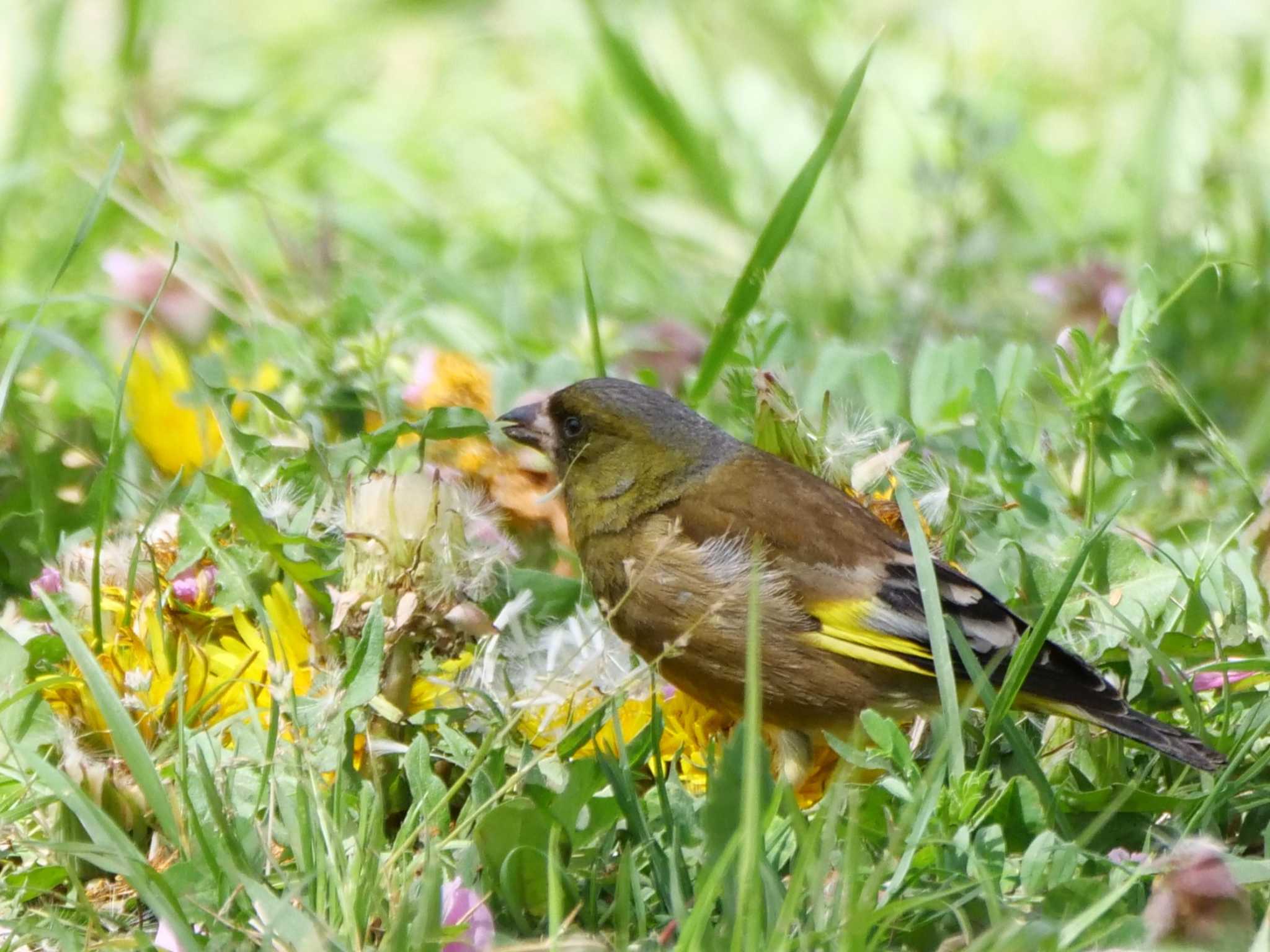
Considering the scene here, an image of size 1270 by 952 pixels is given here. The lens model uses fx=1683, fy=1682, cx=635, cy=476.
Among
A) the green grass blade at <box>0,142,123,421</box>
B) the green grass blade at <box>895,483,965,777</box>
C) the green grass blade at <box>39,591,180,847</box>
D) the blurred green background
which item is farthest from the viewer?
the blurred green background

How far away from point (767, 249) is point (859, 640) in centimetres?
73

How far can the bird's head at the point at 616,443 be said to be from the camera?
2918 millimetres

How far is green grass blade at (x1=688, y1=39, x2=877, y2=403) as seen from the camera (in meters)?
2.84

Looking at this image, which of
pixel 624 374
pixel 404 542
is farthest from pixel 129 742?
pixel 624 374

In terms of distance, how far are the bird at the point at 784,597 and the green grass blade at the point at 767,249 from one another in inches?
5.7

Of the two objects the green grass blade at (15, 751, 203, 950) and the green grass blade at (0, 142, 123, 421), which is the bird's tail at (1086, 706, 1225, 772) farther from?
the green grass blade at (0, 142, 123, 421)

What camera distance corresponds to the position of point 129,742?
6.23ft

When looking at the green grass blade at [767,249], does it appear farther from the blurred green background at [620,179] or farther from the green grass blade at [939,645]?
the green grass blade at [939,645]

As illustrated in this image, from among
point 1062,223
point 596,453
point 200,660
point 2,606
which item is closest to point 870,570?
point 596,453

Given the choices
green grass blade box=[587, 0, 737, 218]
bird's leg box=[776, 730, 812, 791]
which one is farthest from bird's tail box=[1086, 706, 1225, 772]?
green grass blade box=[587, 0, 737, 218]

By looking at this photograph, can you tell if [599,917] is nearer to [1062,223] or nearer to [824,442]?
[824,442]

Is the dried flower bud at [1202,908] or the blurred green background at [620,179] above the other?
the blurred green background at [620,179]

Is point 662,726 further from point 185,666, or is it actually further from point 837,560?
point 185,666

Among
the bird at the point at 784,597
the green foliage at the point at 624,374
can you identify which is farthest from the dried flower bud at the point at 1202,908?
the bird at the point at 784,597
